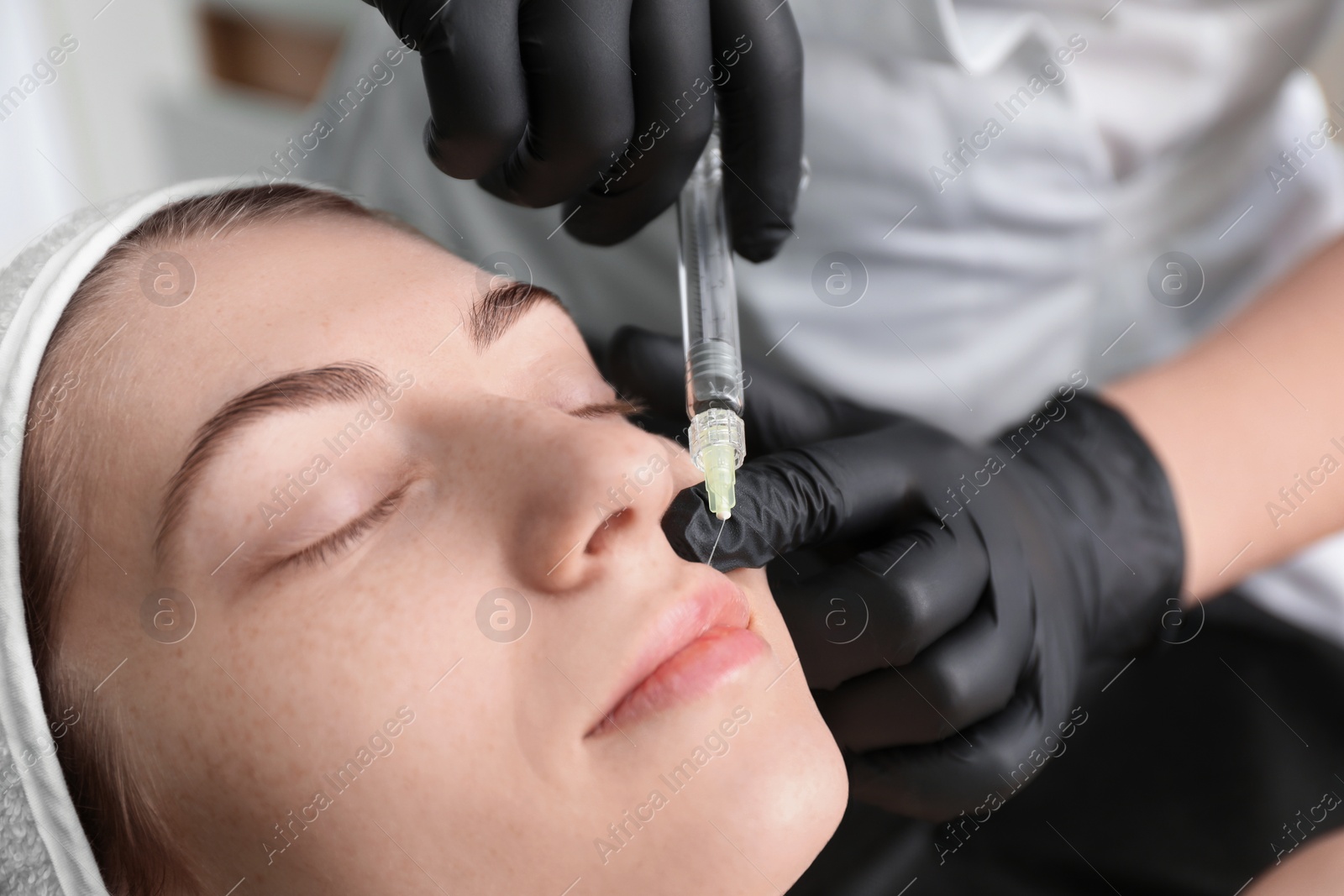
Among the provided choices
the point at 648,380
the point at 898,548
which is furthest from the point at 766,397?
the point at 898,548

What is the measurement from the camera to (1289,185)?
48.3 inches

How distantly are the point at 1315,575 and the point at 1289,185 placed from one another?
1.69 feet

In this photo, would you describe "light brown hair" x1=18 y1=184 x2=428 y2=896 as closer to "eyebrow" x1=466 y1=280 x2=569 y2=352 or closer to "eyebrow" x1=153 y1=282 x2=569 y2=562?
"eyebrow" x1=153 y1=282 x2=569 y2=562

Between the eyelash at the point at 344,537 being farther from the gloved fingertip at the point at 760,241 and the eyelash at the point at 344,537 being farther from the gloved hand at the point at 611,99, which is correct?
the gloved fingertip at the point at 760,241

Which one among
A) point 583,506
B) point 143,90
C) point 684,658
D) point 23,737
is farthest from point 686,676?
point 143,90

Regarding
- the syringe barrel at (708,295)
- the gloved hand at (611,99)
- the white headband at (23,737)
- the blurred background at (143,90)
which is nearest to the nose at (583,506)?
the syringe barrel at (708,295)

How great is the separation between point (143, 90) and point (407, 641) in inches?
65.9

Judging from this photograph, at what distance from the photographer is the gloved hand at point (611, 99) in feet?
2.50

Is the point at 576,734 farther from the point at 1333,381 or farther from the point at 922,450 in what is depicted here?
the point at 1333,381

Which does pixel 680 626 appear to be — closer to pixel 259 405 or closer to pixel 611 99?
pixel 259 405

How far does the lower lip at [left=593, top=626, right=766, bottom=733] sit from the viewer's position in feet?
2.07

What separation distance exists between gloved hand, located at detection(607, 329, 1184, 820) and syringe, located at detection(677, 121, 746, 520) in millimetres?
34

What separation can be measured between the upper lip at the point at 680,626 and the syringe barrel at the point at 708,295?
0.51 ft

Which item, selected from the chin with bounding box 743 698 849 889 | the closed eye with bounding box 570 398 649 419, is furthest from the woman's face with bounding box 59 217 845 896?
Result: the closed eye with bounding box 570 398 649 419
